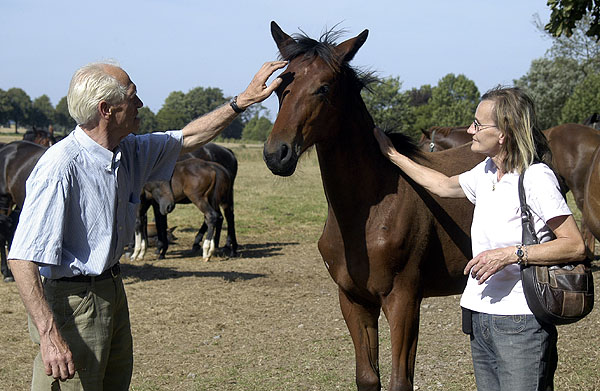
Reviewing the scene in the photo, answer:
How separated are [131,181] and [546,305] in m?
1.96

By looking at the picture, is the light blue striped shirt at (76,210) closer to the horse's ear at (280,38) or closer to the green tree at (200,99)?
the horse's ear at (280,38)

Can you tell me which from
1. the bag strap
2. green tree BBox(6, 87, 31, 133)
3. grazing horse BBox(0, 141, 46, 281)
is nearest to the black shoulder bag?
the bag strap

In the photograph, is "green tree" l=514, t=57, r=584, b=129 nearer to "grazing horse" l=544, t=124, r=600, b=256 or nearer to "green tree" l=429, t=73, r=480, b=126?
"green tree" l=429, t=73, r=480, b=126

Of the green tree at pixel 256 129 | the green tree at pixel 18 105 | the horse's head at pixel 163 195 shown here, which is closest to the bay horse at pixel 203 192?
the horse's head at pixel 163 195

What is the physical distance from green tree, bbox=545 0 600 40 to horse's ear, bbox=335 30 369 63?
5.38 meters

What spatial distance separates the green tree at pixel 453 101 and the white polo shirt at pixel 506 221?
52279 millimetres

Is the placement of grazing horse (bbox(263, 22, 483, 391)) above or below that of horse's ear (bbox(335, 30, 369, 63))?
below

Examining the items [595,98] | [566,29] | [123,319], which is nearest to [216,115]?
[123,319]

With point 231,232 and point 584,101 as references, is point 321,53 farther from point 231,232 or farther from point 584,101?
point 584,101

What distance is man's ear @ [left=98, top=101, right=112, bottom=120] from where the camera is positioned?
8.92 ft

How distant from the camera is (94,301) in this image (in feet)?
8.84

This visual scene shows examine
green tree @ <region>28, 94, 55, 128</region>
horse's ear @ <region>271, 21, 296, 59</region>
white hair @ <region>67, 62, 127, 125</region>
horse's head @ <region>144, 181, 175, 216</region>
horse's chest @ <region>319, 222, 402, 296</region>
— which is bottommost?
horse's head @ <region>144, 181, 175, 216</region>

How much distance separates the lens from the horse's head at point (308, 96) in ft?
10.6

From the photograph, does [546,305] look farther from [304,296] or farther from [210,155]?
[210,155]
